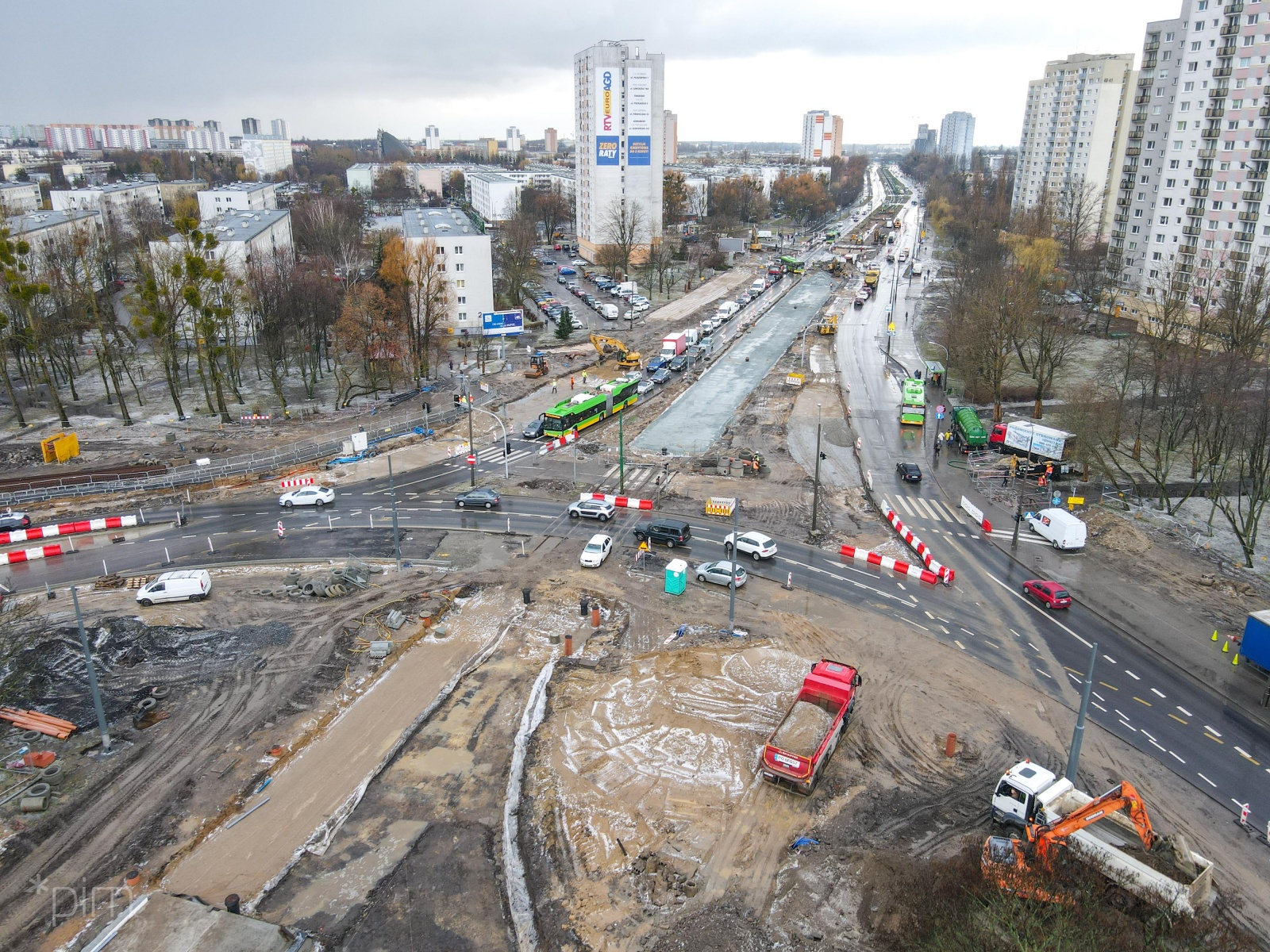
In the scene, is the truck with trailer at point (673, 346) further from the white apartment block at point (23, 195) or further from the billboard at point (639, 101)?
the white apartment block at point (23, 195)

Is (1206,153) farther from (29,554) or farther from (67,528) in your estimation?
(29,554)

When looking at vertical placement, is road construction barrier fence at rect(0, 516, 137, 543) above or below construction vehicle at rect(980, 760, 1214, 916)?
below

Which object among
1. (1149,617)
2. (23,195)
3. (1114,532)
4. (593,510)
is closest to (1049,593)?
(1149,617)

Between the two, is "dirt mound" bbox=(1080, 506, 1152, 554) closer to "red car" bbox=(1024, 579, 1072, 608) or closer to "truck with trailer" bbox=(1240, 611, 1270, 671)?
"red car" bbox=(1024, 579, 1072, 608)

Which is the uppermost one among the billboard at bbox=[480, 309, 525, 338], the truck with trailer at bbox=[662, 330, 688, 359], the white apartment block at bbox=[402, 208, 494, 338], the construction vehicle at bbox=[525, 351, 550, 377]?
the white apartment block at bbox=[402, 208, 494, 338]

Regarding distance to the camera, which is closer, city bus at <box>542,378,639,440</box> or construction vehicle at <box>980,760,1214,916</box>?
construction vehicle at <box>980,760,1214,916</box>

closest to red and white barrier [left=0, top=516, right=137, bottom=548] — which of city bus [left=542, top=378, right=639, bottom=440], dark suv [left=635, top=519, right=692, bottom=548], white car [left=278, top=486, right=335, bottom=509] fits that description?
white car [left=278, top=486, right=335, bottom=509]
